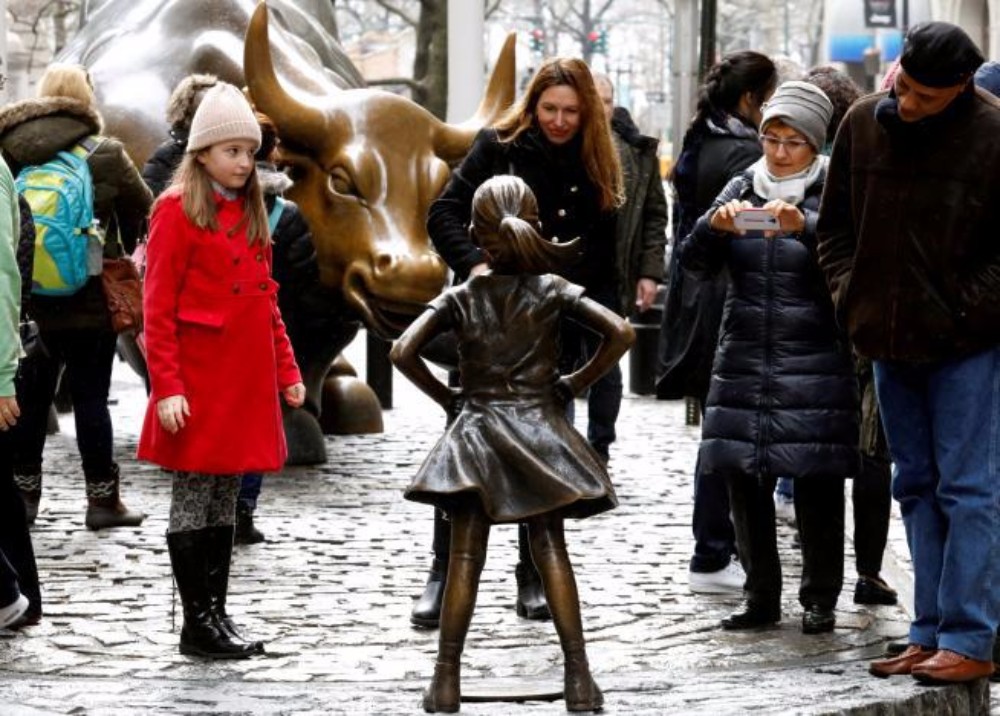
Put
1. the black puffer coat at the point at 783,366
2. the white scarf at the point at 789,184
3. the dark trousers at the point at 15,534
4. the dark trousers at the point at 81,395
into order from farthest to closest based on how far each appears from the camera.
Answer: the dark trousers at the point at 81,395 → the dark trousers at the point at 15,534 → the white scarf at the point at 789,184 → the black puffer coat at the point at 783,366

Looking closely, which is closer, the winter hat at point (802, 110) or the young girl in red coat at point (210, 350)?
the young girl in red coat at point (210, 350)

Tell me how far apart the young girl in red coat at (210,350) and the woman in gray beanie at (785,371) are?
1.60 m

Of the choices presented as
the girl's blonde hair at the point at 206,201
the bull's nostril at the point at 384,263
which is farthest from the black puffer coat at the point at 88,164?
the girl's blonde hair at the point at 206,201

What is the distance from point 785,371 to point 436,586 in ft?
5.00

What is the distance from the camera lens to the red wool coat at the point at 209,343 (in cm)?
841

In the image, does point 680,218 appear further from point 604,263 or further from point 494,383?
point 494,383

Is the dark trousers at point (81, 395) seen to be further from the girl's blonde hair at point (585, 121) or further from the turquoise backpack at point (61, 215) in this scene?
the girl's blonde hair at point (585, 121)

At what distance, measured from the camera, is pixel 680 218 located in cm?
1020

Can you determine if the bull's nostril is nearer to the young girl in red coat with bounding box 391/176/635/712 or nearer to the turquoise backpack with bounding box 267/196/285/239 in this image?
the turquoise backpack with bounding box 267/196/285/239

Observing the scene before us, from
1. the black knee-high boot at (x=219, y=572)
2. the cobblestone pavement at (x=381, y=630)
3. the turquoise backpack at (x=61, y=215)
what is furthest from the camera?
the turquoise backpack at (x=61, y=215)

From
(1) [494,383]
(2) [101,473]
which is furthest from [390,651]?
(2) [101,473]

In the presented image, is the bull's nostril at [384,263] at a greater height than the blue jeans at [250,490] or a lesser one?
greater

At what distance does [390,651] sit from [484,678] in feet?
1.99

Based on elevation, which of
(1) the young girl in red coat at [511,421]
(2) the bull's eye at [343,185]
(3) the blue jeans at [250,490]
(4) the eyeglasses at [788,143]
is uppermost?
(4) the eyeglasses at [788,143]
